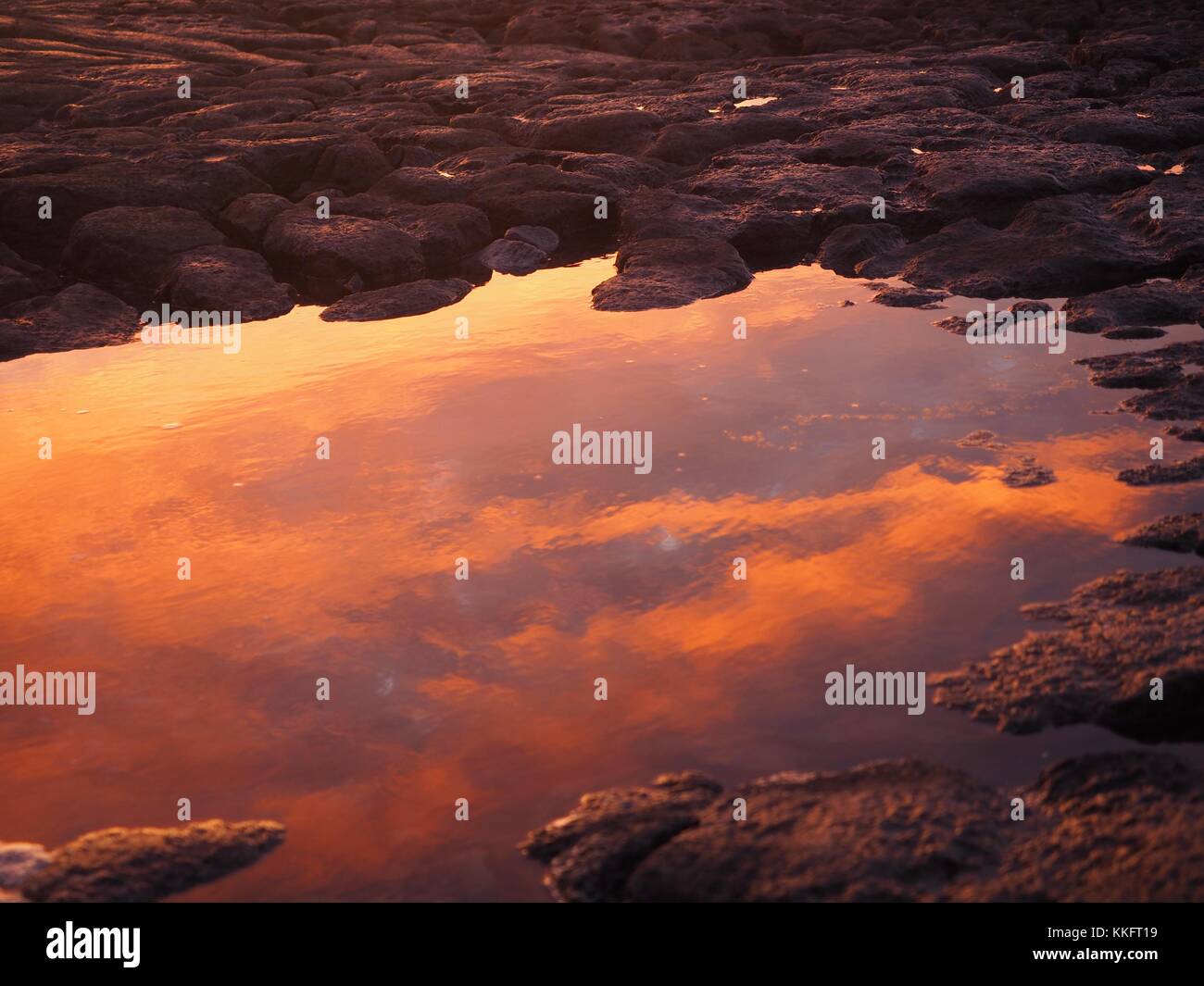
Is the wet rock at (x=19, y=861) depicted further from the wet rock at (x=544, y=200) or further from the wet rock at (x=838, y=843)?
the wet rock at (x=544, y=200)

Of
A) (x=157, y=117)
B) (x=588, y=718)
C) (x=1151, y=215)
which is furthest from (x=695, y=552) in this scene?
(x=157, y=117)

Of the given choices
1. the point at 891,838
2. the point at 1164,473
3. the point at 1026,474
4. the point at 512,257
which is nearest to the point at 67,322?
the point at 512,257

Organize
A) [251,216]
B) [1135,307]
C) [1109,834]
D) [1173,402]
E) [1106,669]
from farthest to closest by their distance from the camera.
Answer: [251,216] < [1135,307] < [1173,402] < [1106,669] < [1109,834]

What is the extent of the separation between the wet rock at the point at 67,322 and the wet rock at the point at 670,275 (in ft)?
9.99

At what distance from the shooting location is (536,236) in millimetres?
9047

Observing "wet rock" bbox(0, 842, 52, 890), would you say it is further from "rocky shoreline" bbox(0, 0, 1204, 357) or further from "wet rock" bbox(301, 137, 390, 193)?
"wet rock" bbox(301, 137, 390, 193)

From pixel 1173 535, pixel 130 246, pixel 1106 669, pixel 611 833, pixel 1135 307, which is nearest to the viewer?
pixel 611 833

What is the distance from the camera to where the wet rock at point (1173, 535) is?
4.31 meters

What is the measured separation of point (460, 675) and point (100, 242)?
588 cm

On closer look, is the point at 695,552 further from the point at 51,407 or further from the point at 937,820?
the point at 51,407


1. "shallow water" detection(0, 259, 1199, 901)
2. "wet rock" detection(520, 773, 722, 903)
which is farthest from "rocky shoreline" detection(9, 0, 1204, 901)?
"shallow water" detection(0, 259, 1199, 901)

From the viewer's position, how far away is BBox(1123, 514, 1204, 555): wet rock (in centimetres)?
431

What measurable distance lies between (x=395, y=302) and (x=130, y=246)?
6.76 feet

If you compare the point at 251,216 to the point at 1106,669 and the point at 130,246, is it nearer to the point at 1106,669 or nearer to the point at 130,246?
the point at 130,246
